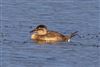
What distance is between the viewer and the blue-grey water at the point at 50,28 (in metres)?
13.6

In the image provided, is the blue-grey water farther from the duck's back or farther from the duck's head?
the duck's back

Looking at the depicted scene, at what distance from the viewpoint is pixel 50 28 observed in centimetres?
1708

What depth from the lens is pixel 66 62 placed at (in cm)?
1341

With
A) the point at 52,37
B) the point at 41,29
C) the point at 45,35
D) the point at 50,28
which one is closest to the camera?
the point at 52,37

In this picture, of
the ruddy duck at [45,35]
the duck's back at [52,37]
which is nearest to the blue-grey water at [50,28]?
the ruddy duck at [45,35]

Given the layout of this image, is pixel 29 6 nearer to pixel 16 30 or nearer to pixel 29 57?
pixel 16 30

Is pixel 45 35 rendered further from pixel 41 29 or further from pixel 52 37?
pixel 52 37

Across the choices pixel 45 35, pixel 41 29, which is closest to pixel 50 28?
pixel 45 35

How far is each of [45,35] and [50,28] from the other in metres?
0.30

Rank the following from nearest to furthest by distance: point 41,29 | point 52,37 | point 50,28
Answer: point 52,37
point 41,29
point 50,28

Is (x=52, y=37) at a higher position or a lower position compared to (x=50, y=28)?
lower

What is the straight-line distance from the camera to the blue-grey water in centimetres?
1358

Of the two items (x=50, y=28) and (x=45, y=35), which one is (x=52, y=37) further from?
(x=50, y=28)

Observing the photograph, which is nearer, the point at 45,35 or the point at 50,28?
the point at 45,35
